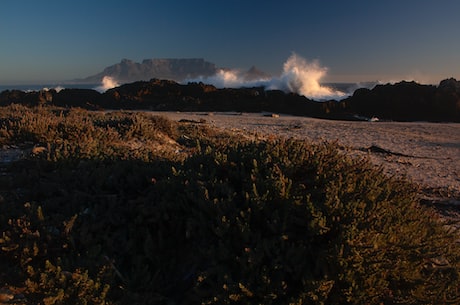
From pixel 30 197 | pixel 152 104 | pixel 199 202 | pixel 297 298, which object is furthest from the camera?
pixel 152 104

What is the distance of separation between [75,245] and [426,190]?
6.62m

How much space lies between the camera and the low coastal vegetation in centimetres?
298

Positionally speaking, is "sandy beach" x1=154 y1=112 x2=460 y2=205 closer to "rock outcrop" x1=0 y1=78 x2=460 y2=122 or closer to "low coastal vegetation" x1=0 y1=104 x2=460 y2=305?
"low coastal vegetation" x1=0 y1=104 x2=460 y2=305

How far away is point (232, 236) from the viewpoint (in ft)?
10.8

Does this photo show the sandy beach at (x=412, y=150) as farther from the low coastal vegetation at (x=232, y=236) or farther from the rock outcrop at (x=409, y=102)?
the rock outcrop at (x=409, y=102)

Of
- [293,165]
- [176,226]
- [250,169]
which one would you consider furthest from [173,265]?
[293,165]

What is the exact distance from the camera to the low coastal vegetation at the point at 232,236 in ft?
9.79

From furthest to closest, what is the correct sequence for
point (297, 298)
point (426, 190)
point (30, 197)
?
point (426, 190)
point (30, 197)
point (297, 298)

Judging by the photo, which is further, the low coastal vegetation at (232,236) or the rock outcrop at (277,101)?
the rock outcrop at (277,101)

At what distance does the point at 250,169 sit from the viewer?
397 cm

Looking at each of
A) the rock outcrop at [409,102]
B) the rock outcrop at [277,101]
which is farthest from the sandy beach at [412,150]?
the rock outcrop at [277,101]

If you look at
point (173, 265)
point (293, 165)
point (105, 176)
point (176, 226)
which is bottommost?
point (173, 265)

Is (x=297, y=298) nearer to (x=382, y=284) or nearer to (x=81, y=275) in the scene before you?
(x=382, y=284)

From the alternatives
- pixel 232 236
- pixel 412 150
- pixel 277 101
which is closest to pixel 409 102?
pixel 277 101
